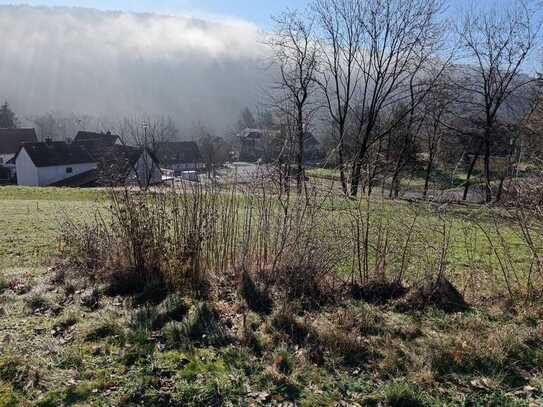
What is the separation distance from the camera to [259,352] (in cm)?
374

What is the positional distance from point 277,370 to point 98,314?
2.14m

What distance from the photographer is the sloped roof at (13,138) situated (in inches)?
2331

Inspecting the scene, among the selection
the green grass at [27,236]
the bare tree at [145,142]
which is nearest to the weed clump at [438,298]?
the bare tree at [145,142]

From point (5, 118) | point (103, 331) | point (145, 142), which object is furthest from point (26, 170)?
point (103, 331)

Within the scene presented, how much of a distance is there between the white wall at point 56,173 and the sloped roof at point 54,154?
1.39ft

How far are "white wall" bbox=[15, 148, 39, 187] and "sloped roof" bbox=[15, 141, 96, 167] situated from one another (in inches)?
29.3

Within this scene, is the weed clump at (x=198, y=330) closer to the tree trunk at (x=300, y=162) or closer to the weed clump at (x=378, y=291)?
the weed clump at (x=378, y=291)

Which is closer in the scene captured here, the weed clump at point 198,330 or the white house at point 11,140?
the weed clump at point 198,330

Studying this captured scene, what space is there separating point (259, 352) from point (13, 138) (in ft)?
224

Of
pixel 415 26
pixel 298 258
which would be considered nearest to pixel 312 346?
pixel 298 258

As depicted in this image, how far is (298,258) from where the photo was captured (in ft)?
16.9

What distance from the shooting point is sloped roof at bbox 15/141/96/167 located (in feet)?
146

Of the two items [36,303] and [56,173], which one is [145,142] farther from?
[56,173]

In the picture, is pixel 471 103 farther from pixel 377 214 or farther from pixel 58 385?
pixel 58 385
